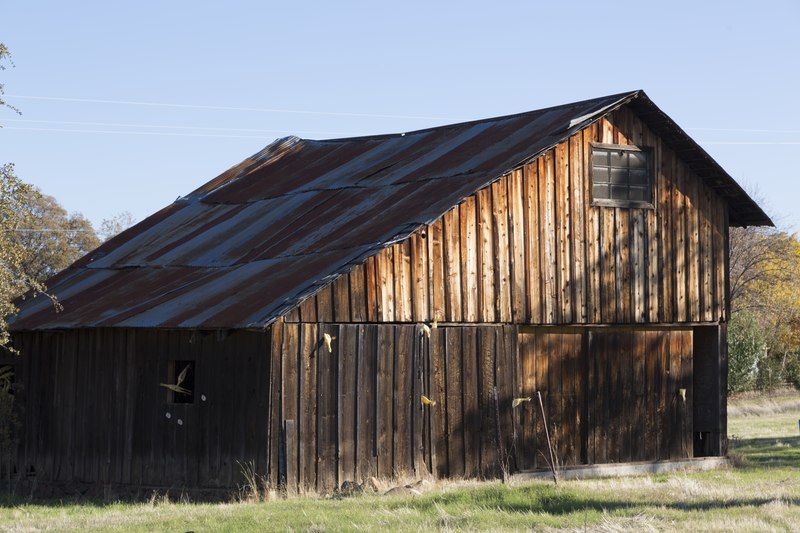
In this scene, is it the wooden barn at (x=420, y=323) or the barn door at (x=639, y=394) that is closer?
the wooden barn at (x=420, y=323)

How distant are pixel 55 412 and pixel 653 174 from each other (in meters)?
11.5

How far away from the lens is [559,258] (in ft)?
67.7

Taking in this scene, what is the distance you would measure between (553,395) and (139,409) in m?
6.94

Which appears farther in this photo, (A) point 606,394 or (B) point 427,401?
(A) point 606,394

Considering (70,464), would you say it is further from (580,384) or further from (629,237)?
(629,237)

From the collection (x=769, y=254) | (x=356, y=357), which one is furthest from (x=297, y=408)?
(x=769, y=254)

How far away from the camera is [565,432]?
2081cm

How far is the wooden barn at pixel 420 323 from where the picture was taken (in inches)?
701

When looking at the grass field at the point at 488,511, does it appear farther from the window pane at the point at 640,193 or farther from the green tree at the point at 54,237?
the green tree at the point at 54,237

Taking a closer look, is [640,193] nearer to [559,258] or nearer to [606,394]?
[559,258]

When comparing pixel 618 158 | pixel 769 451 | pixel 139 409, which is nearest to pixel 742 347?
pixel 769 451

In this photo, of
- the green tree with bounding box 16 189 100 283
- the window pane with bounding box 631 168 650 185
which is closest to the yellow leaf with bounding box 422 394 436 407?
the window pane with bounding box 631 168 650 185

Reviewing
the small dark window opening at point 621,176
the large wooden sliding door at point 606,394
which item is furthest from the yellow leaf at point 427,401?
the small dark window opening at point 621,176

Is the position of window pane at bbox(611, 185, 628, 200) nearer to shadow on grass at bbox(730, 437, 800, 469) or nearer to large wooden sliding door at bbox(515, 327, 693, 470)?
large wooden sliding door at bbox(515, 327, 693, 470)
